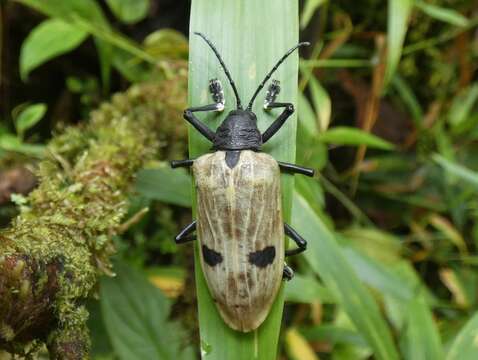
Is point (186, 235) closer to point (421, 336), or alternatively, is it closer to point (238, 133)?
point (238, 133)

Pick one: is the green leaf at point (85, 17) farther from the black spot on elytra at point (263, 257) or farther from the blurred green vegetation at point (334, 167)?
the black spot on elytra at point (263, 257)

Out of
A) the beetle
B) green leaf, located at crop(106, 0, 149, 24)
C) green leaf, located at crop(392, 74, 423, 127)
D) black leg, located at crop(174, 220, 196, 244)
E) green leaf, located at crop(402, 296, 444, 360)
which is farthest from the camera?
green leaf, located at crop(392, 74, 423, 127)

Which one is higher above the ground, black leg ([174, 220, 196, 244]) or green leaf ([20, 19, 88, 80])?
green leaf ([20, 19, 88, 80])

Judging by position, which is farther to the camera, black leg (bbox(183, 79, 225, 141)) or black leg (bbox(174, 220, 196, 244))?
black leg (bbox(174, 220, 196, 244))

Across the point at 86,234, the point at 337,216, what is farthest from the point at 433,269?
the point at 86,234

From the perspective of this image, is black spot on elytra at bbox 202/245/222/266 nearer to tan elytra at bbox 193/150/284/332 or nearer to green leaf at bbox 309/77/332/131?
tan elytra at bbox 193/150/284/332

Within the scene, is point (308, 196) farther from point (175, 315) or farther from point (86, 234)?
point (86, 234)

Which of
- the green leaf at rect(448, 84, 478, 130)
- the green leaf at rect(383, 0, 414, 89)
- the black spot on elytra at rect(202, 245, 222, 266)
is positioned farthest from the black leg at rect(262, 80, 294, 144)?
the green leaf at rect(448, 84, 478, 130)

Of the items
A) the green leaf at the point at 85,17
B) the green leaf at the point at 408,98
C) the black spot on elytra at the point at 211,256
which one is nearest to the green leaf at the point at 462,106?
the green leaf at the point at 408,98
